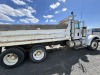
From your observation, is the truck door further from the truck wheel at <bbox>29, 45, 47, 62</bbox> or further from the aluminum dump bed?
the truck wheel at <bbox>29, 45, 47, 62</bbox>

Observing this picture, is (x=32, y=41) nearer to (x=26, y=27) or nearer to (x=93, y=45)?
(x=26, y=27)

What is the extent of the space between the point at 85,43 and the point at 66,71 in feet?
12.4

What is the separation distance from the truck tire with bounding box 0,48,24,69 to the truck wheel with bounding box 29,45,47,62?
611mm

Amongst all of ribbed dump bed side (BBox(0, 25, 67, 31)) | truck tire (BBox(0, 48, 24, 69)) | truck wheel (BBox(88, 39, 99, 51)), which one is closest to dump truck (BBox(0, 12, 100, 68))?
truck tire (BBox(0, 48, 24, 69))

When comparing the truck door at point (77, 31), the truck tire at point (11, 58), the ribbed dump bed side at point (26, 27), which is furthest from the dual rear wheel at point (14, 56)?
→ the truck door at point (77, 31)

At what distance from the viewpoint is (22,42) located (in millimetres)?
4758

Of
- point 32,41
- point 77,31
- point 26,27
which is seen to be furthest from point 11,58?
point 77,31

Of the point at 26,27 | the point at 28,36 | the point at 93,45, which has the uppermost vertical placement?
the point at 26,27

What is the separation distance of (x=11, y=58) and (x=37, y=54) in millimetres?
1415

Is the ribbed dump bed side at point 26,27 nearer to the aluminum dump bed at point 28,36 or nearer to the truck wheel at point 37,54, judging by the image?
the aluminum dump bed at point 28,36

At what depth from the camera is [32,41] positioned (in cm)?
496

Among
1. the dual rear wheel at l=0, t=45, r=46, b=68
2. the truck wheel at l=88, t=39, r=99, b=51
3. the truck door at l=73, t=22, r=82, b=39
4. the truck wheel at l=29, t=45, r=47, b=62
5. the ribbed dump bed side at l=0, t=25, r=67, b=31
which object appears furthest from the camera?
the truck wheel at l=88, t=39, r=99, b=51

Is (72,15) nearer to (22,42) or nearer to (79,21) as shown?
(79,21)

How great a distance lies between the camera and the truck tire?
4494 mm
